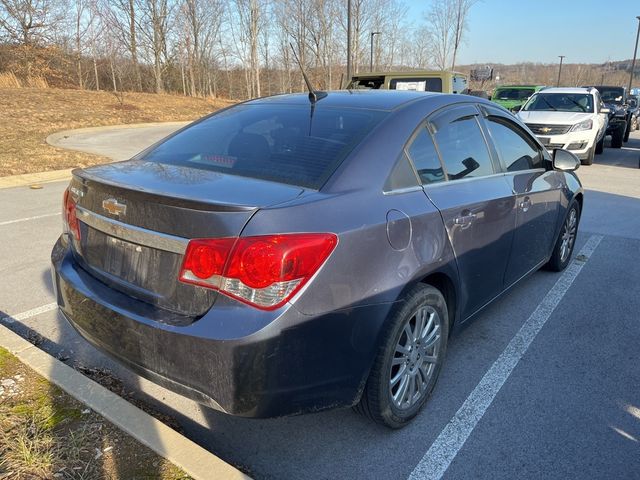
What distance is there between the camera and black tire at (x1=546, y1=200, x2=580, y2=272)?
4.66m

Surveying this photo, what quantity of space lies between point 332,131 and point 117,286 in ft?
4.33

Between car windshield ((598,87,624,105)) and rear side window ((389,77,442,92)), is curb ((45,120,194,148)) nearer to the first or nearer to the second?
rear side window ((389,77,442,92))

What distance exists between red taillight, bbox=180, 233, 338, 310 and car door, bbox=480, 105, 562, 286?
6.74 feet

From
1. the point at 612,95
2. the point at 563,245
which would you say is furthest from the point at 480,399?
the point at 612,95

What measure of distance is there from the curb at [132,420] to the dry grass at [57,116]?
8730mm

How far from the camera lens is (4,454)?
2.18 metres

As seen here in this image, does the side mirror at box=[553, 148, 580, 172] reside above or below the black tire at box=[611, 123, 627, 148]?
above

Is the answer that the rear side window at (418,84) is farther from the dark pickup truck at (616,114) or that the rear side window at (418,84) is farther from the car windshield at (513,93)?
the car windshield at (513,93)

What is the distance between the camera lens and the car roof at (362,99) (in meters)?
2.89

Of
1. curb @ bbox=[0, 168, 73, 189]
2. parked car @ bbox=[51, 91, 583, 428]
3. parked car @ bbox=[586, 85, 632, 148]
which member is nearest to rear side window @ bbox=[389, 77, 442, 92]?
curb @ bbox=[0, 168, 73, 189]

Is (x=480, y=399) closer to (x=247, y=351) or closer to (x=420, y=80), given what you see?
(x=247, y=351)

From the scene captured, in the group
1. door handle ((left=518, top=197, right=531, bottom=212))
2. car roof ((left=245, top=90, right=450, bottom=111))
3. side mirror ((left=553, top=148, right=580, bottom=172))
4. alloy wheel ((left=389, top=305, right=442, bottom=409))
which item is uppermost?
car roof ((left=245, top=90, right=450, bottom=111))

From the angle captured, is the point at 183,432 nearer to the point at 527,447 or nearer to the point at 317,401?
the point at 317,401

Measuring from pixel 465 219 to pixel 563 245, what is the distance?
253 centimetres
